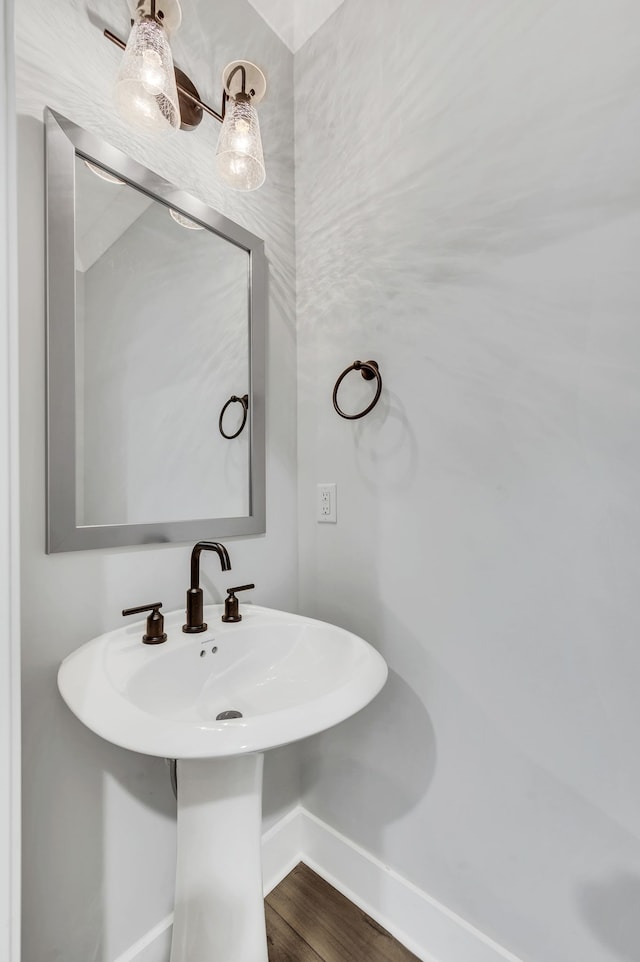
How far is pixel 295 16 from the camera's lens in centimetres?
137

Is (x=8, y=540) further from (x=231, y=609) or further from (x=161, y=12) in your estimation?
(x=161, y=12)

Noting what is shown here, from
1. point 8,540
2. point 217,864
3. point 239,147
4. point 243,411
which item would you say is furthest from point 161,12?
point 217,864

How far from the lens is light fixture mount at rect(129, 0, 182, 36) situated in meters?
0.88

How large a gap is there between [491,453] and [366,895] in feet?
4.09

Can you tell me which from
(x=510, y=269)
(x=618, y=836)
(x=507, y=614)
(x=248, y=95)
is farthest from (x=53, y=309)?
(x=618, y=836)

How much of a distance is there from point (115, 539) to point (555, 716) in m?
1.00

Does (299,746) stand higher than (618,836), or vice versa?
(618,836)

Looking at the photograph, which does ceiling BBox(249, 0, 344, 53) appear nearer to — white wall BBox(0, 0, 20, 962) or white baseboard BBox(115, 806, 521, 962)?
white wall BBox(0, 0, 20, 962)

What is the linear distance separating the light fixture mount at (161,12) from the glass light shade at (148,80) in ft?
0.10

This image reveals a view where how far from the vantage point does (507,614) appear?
37.3 inches

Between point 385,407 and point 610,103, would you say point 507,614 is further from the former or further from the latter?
point 610,103

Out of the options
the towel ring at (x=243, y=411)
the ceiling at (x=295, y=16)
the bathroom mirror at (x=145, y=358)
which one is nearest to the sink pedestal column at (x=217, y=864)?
the bathroom mirror at (x=145, y=358)

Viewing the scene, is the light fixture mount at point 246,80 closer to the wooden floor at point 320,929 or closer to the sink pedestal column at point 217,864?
the sink pedestal column at point 217,864

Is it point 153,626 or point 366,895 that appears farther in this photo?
point 366,895
